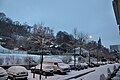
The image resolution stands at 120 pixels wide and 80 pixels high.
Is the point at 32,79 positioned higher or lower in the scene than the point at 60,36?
lower

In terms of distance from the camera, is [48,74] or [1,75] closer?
[1,75]

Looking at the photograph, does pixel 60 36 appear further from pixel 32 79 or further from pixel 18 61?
pixel 32 79

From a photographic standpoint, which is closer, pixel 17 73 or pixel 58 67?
pixel 17 73

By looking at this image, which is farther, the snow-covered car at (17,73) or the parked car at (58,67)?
the parked car at (58,67)

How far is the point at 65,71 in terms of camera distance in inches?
1134

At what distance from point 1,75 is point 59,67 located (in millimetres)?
12820

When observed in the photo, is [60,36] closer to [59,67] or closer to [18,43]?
[18,43]

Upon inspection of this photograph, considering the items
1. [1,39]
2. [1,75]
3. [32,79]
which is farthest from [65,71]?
[1,39]

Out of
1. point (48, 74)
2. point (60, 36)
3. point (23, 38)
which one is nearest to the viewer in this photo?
point (48, 74)

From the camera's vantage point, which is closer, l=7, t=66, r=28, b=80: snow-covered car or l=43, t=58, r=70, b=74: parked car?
l=7, t=66, r=28, b=80: snow-covered car

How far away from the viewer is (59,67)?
2914cm

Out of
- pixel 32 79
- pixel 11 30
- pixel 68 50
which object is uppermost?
pixel 11 30

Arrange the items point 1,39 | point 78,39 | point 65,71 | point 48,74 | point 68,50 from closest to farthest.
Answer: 1. point 48,74
2. point 65,71
3. point 78,39
4. point 1,39
5. point 68,50

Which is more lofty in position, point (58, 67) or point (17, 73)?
point (58, 67)
